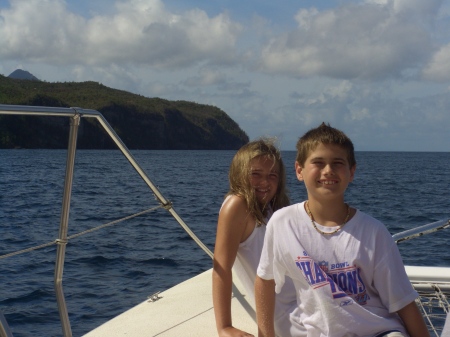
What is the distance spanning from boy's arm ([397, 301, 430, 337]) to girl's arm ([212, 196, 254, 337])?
1.88 feet

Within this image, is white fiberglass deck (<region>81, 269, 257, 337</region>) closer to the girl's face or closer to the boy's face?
the girl's face

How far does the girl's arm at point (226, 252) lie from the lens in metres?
2.30

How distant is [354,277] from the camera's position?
1929 mm

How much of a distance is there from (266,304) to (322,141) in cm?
53

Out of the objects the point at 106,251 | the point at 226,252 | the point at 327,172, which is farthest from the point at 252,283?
the point at 106,251

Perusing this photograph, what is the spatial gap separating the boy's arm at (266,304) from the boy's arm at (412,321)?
1.27 feet

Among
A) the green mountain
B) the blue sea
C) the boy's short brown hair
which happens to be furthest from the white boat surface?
the green mountain

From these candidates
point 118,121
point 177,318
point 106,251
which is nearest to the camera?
point 177,318

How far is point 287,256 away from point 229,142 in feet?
343

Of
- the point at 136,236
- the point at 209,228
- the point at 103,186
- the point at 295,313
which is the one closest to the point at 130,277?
the point at 136,236

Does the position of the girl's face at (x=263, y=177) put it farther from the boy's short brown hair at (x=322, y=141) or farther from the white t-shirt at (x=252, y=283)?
the boy's short brown hair at (x=322, y=141)

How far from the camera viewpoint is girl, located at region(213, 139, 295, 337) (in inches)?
90.7

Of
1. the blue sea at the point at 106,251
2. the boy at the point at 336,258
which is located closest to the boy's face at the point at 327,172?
the boy at the point at 336,258

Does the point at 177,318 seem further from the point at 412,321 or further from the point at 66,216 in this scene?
the point at 412,321
